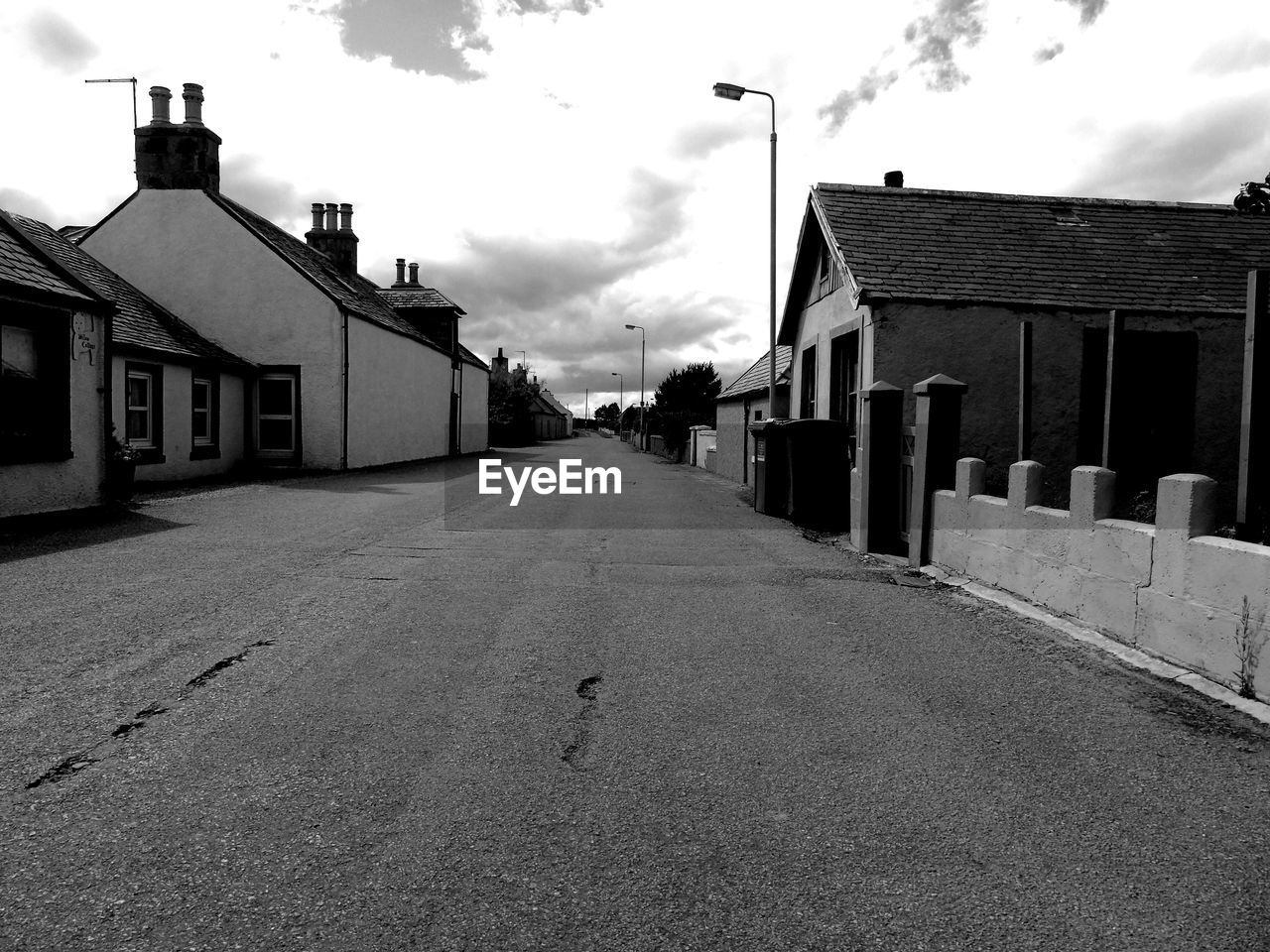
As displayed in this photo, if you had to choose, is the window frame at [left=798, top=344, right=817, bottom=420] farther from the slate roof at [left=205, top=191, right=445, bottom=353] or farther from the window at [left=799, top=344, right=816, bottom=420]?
the slate roof at [left=205, top=191, right=445, bottom=353]

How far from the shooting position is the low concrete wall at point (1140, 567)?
16.0ft

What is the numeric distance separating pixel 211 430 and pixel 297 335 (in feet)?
11.4

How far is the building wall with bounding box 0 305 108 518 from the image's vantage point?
11.5 metres

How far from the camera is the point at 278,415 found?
2245cm

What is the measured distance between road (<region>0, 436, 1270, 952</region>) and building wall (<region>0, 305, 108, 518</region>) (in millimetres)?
5239

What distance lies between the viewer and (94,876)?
108 inches

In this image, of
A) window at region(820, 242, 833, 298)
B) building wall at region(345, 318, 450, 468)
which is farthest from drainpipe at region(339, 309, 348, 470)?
window at region(820, 242, 833, 298)

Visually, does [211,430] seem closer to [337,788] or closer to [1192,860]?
[337,788]

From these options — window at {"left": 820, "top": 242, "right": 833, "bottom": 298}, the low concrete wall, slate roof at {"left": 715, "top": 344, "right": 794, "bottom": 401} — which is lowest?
the low concrete wall

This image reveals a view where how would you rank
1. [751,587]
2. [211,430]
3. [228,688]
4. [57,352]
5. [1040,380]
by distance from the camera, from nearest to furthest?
[228,688] < [751,587] < [57,352] < [1040,380] < [211,430]

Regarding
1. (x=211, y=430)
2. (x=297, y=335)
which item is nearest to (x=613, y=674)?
(x=211, y=430)

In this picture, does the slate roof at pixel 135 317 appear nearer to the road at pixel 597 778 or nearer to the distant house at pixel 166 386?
the distant house at pixel 166 386

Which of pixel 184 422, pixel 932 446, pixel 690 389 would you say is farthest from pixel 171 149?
pixel 690 389

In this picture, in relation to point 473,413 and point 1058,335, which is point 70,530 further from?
point 473,413
